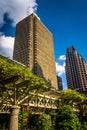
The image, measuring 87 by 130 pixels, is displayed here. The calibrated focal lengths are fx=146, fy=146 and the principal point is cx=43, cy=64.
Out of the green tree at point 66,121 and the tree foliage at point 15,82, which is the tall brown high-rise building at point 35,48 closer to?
the green tree at point 66,121

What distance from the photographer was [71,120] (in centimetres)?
2780

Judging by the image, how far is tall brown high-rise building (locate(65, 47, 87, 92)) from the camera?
546 ft

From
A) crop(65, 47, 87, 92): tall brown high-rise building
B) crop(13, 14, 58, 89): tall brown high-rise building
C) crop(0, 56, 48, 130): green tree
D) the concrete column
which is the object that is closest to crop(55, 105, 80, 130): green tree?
crop(0, 56, 48, 130): green tree

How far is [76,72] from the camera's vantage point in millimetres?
178625

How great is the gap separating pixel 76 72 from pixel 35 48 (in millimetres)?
74463

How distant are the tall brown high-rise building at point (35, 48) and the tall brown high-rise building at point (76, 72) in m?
40.8

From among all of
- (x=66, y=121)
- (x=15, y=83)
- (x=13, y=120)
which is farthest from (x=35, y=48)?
(x=13, y=120)

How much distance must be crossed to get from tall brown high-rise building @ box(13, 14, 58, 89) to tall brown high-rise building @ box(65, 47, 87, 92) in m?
40.8

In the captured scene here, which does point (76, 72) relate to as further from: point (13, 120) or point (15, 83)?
point (13, 120)

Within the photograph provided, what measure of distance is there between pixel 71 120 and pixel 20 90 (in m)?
13.9

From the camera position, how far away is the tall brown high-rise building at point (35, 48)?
12050cm

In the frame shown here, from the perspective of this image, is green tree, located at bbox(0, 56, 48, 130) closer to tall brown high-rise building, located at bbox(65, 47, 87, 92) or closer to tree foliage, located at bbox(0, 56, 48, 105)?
tree foliage, located at bbox(0, 56, 48, 105)

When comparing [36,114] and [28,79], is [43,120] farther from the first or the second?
[28,79]

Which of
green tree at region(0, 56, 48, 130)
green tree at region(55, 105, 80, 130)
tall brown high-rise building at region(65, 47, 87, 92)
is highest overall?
tall brown high-rise building at region(65, 47, 87, 92)
